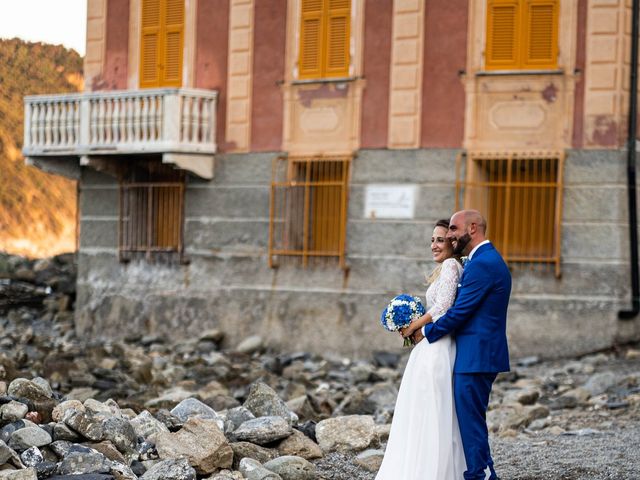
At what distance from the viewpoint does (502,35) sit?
20141mm

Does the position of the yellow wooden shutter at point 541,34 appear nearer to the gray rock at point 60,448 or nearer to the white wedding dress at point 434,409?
the white wedding dress at point 434,409

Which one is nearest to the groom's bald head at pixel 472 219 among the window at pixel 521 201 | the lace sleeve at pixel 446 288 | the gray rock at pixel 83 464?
the lace sleeve at pixel 446 288

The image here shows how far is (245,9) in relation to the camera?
2212cm

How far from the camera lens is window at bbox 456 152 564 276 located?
1970cm

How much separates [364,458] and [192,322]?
1170 cm

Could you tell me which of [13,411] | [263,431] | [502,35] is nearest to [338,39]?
[502,35]

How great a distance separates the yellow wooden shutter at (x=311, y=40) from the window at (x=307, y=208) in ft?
4.94

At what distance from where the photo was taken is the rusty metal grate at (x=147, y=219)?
910 inches

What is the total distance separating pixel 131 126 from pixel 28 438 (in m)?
12.8

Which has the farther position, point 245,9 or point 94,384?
point 245,9

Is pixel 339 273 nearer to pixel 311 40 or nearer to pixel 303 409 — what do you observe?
pixel 311 40

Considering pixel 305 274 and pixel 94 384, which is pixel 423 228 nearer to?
pixel 305 274

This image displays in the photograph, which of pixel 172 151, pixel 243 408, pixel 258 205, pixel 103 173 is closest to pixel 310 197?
pixel 258 205

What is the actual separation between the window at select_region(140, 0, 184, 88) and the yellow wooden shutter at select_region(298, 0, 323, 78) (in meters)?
2.44
